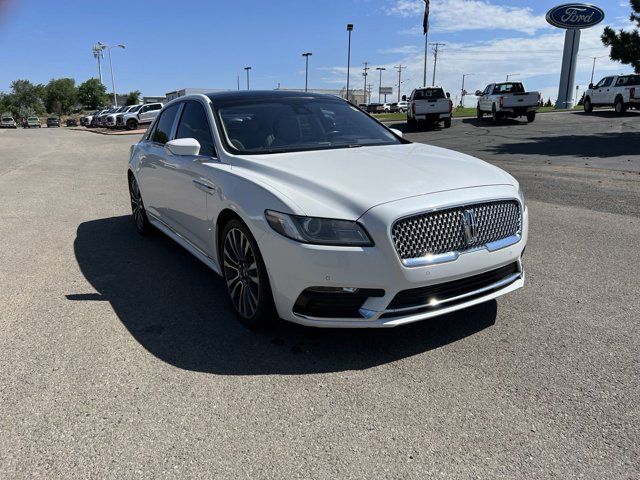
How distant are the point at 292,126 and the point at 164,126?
6.25ft

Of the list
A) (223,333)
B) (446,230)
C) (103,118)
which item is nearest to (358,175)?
(446,230)

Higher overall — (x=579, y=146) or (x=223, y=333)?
(x=579, y=146)

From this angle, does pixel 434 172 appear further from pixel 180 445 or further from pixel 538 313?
pixel 180 445

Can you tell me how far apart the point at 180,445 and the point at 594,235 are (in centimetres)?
538

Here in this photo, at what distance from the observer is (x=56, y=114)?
12988 centimetres

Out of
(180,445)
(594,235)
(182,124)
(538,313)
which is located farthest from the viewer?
(594,235)

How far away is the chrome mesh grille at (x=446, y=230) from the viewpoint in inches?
120

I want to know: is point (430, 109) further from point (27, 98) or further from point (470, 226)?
point (27, 98)

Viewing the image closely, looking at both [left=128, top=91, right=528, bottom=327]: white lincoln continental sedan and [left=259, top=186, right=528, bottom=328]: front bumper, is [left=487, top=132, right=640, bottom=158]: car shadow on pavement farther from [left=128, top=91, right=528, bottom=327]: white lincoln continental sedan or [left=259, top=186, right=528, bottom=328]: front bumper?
[left=259, top=186, right=528, bottom=328]: front bumper

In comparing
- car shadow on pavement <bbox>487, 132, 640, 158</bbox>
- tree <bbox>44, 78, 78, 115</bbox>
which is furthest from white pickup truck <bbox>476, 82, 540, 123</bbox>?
tree <bbox>44, 78, 78, 115</bbox>

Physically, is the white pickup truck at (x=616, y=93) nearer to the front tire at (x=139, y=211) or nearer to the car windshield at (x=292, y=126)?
the car windshield at (x=292, y=126)

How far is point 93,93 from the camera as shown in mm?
126250

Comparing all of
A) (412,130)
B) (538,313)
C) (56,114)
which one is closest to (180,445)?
(538,313)

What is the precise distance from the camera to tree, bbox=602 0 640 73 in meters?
26.9
